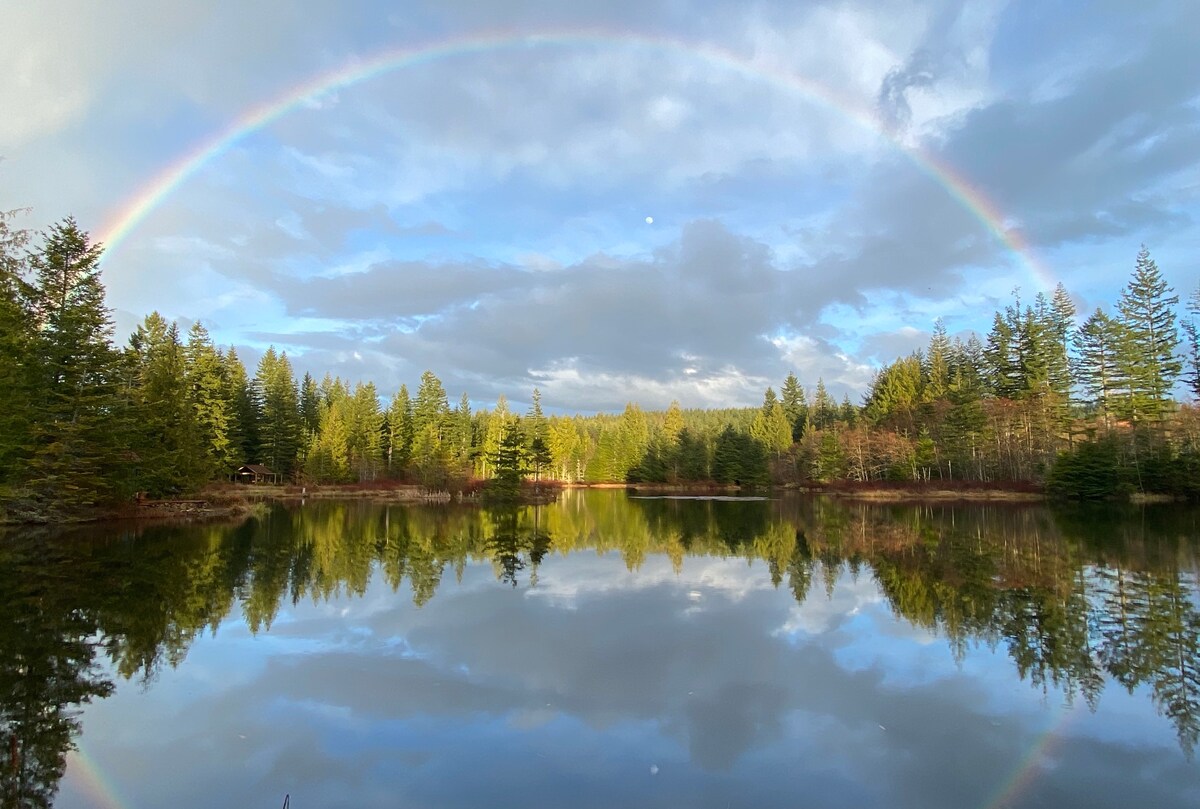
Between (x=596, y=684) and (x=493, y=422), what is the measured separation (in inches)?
2948

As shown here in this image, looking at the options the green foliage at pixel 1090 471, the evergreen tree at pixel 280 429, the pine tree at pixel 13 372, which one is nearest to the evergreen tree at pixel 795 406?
the green foliage at pixel 1090 471

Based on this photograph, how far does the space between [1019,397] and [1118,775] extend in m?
59.0

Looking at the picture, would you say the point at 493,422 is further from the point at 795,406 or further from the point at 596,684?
the point at 596,684

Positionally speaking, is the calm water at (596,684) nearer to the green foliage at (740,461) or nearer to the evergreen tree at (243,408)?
the evergreen tree at (243,408)

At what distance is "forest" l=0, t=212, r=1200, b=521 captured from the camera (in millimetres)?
25859

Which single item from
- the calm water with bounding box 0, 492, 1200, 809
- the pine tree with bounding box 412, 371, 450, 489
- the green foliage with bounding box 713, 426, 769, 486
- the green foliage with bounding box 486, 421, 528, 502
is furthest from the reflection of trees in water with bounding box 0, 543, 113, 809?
the green foliage with bounding box 713, 426, 769, 486

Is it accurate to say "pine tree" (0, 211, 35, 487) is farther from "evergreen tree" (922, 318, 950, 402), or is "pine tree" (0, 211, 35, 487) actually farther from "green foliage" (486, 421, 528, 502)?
"evergreen tree" (922, 318, 950, 402)

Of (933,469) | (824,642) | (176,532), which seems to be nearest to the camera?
(824,642)

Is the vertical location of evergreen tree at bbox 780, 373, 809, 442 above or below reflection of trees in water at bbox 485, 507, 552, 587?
above

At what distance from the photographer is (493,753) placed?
6.81 metres

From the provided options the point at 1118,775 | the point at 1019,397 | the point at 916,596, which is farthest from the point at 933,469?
the point at 1118,775

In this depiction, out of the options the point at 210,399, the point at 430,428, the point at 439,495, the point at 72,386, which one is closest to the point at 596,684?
the point at 72,386

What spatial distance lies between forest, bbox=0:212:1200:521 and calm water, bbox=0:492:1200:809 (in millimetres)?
9635

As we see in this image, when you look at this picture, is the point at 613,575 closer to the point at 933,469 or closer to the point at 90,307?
the point at 90,307
